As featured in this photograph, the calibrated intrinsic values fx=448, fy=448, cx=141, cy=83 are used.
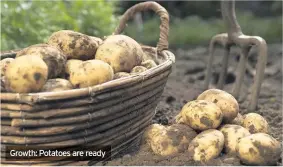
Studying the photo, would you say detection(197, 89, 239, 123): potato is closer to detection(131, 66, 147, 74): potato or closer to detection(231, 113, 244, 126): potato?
detection(231, 113, 244, 126): potato

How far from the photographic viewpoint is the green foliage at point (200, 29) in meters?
6.89

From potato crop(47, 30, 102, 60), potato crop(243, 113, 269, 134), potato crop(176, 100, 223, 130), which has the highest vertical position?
potato crop(47, 30, 102, 60)

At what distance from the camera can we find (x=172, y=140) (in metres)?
2.19

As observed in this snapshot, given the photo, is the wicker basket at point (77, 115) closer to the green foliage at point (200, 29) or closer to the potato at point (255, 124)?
the potato at point (255, 124)

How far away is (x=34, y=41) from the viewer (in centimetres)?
422

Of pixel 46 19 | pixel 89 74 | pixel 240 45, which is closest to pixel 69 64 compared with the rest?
pixel 89 74

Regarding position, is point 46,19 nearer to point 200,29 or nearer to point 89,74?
point 89,74

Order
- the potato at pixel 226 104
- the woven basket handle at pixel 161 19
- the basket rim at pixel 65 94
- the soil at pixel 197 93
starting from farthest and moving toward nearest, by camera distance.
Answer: the woven basket handle at pixel 161 19, the potato at pixel 226 104, the soil at pixel 197 93, the basket rim at pixel 65 94

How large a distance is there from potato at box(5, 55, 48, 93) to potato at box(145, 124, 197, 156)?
642mm

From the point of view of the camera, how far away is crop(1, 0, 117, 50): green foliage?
13.7 feet

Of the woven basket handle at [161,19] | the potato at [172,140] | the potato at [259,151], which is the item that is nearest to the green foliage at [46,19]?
the woven basket handle at [161,19]

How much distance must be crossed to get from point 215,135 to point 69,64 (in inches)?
31.5

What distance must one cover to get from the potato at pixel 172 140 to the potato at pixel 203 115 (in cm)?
5

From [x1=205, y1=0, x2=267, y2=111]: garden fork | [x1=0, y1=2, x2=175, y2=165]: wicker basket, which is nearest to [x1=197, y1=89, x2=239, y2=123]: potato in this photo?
[x1=0, y1=2, x2=175, y2=165]: wicker basket
